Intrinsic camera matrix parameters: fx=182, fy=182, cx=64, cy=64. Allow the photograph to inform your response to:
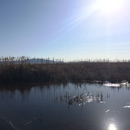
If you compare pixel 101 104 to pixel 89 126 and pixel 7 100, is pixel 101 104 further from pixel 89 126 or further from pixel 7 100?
pixel 7 100

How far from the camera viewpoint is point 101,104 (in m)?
8.36

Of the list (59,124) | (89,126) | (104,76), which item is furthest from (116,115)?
(104,76)

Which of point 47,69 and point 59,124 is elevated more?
point 47,69

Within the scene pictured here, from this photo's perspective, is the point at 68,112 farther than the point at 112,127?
Yes

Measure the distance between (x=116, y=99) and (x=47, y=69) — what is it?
9009mm

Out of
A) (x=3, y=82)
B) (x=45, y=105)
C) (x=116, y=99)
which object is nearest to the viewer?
(x=45, y=105)

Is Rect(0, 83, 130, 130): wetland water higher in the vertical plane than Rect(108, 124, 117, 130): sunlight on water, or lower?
higher

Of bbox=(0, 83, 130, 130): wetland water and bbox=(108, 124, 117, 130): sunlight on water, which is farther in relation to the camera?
bbox=(0, 83, 130, 130): wetland water

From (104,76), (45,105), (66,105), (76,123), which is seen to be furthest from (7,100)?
(104,76)

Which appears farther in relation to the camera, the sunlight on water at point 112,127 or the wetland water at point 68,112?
the wetland water at point 68,112

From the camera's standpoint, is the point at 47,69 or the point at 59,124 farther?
the point at 47,69

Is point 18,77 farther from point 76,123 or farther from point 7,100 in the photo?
point 76,123

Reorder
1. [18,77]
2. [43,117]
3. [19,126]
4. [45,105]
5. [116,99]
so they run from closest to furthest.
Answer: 1. [19,126]
2. [43,117]
3. [45,105]
4. [116,99]
5. [18,77]

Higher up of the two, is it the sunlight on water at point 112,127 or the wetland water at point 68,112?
the wetland water at point 68,112
